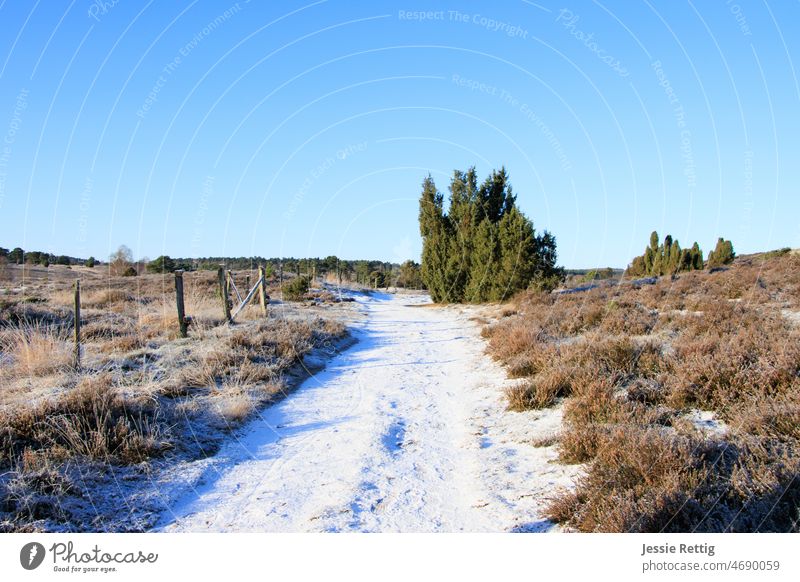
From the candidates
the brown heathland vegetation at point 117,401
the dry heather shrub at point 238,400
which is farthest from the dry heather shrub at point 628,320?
the dry heather shrub at point 238,400

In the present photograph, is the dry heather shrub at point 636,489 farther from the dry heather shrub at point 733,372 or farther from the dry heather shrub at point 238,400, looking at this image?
the dry heather shrub at point 238,400

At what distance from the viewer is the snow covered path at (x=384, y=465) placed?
395 centimetres

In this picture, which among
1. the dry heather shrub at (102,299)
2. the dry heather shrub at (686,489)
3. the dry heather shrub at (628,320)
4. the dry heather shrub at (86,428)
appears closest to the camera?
the dry heather shrub at (686,489)

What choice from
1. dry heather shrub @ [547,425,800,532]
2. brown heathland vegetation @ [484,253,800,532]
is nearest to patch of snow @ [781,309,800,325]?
brown heathland vegetation @ [484,253,800,532]

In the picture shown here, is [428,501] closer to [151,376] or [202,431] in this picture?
[202,431]

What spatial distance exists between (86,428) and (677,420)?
643cm

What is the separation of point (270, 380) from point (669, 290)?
14.9 m

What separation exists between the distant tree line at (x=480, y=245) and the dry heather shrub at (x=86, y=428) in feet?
59.7

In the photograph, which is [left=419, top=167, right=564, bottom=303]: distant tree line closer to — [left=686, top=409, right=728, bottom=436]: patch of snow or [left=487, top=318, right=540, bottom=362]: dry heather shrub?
[left=487, top=318, right=540, bottom=362]: dry heather shrub

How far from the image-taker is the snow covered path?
3.95 metres

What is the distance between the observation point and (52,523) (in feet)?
12.0

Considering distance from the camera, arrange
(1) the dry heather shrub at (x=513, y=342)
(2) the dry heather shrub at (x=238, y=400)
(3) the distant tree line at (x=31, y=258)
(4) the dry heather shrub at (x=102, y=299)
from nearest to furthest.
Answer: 1. (2) the dry heather shrub at (x=238, y=400)
2. (1) the dry heather shrub at (x=513, y=342)
3. (4) the dry heather shrub at (x=102, y=299)
4. (3) the distant tree line at (x=31, y=258)
